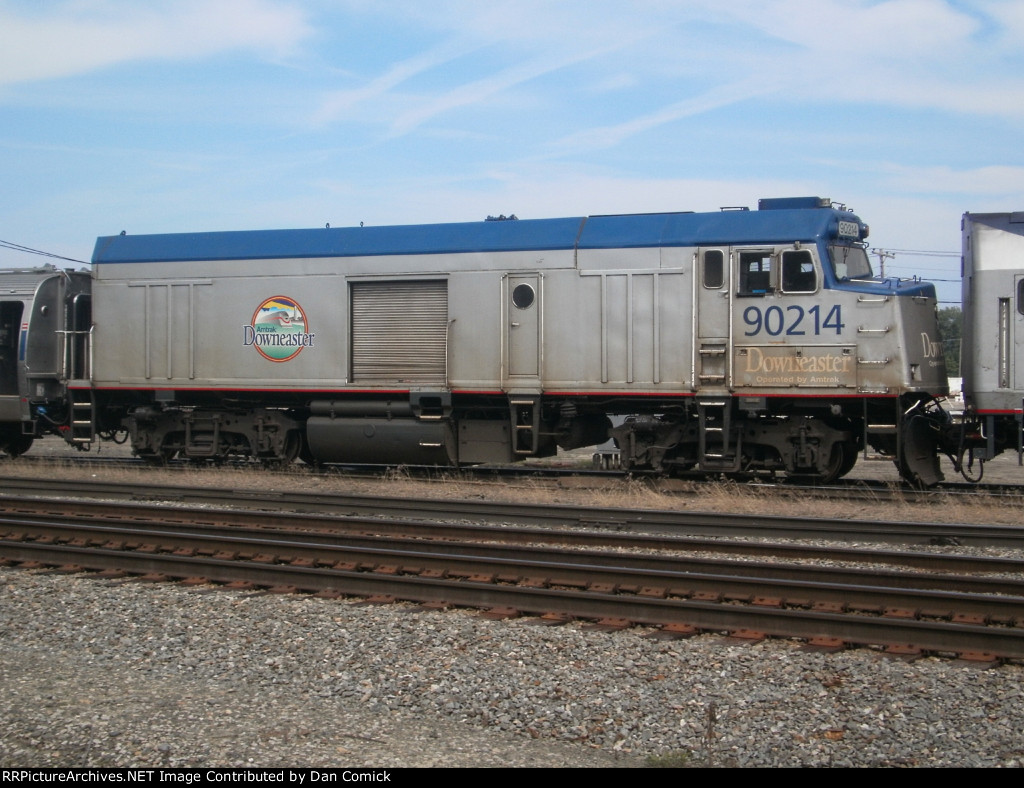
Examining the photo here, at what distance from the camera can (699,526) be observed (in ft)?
37.2

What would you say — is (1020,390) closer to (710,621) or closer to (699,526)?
(699,526)

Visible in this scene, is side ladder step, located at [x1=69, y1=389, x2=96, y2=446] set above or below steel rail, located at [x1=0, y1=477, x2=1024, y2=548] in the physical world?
above

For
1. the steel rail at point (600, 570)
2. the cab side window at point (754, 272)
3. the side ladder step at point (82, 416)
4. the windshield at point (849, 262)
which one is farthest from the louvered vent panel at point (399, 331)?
the windshield at point (849, 262)

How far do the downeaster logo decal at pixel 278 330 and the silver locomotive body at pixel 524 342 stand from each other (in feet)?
0.10

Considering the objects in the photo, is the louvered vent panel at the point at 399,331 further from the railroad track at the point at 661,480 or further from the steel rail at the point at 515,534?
the steel rail at the point at 515,534

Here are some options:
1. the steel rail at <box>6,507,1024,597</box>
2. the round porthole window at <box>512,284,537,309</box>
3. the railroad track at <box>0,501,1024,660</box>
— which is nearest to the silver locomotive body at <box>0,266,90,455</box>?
the steel rail at <box>6,507,1024,597</box>

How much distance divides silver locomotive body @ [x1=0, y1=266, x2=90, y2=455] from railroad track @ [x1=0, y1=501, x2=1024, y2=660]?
23.8 ft

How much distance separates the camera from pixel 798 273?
1401cm

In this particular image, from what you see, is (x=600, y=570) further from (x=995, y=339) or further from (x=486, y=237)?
(x=486, y=237)

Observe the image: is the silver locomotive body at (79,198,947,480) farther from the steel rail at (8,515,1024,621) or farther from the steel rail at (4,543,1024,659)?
the steel rail at (4,543,1024,659)

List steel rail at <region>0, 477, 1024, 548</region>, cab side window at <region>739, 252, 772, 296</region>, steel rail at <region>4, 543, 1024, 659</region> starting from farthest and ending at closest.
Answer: cab side window at <region>739, 252, 772, 296</region> < steel rail at <region>0, 477, 1024, 548</region> < steel rail at <region>4, 543, 1024, 659</region>

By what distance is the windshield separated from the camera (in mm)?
14070

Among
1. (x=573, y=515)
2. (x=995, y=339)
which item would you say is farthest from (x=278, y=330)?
(x=995, y=339)

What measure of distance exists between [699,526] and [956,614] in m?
4.17
